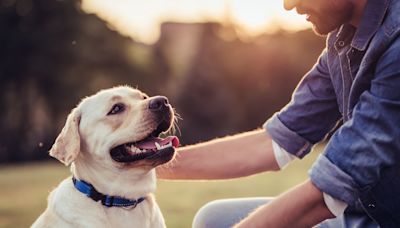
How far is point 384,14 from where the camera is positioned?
8.15 ft

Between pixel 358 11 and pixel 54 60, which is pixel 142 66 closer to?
pixel 54 60

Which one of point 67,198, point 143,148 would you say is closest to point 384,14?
point 143,148

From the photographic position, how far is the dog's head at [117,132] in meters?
3.34

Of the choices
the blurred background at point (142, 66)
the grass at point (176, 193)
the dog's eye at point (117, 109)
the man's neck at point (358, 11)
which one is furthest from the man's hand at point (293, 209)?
the blurred background at point (142, 66)

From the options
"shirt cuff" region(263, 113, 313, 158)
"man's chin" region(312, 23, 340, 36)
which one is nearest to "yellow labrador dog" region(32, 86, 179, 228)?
"shirt cuff" region(263, 113, 313, 158)

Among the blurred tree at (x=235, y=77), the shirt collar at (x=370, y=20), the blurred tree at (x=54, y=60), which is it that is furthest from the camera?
the blurred tree at (x=54, y=60)

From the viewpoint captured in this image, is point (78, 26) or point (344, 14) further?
point (78, 26)

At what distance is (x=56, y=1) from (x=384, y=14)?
26607 millimetres

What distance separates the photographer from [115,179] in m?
3.39

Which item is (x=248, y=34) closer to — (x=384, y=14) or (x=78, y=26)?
(x=78, y=26)

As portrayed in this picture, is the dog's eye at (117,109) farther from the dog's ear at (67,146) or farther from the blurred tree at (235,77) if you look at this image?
the blurred tree at (235,77)

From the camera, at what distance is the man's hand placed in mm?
2385

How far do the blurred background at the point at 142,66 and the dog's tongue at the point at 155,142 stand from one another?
689 inches

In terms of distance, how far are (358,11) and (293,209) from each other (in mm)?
822
